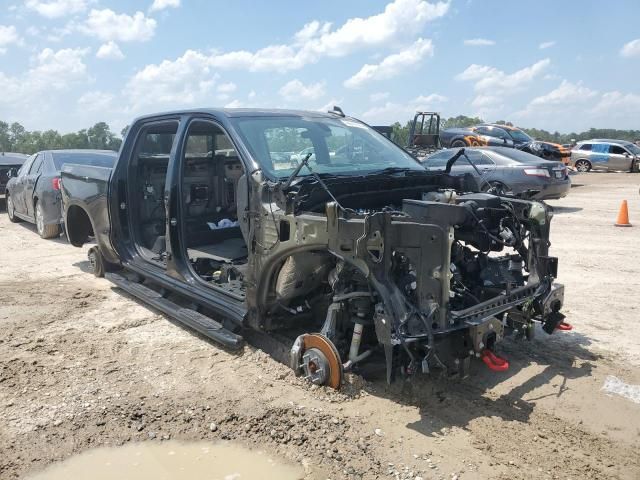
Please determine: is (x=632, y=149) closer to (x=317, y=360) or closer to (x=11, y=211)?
(x=11, y=211)

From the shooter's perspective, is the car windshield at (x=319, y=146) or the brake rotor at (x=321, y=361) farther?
the car windshield at (x=319, y=146)

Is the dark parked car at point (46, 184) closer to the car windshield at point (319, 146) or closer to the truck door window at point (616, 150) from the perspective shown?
the car windshield at point (319, 146)

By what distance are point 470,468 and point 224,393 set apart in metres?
1.72

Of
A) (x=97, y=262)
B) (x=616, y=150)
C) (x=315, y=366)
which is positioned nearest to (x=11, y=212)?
(x=97, y=262)

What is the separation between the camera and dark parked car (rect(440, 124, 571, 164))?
21453 mm

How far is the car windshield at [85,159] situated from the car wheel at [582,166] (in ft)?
81.3

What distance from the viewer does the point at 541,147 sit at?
70.4 feet

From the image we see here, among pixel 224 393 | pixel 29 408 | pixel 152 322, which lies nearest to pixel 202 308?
pixel 152 322

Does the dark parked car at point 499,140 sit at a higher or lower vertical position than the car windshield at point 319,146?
higher

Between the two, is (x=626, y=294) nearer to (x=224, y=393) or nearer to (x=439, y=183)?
(x=439, y=183)

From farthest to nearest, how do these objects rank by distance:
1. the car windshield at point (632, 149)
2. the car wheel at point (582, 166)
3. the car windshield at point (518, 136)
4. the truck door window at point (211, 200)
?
the car wheel at point (582, 166)
the car windshield at point (632, 149)
the car windshield at point (518, 136)
the truck door window at point (211, 200)

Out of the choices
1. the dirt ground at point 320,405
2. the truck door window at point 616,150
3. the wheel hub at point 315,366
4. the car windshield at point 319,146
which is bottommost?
the dirt ground at point 320,405

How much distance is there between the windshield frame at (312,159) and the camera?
425cm

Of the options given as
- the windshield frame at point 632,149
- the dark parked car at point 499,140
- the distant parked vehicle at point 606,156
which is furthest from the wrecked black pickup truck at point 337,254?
the windshield frame at point 632,149
